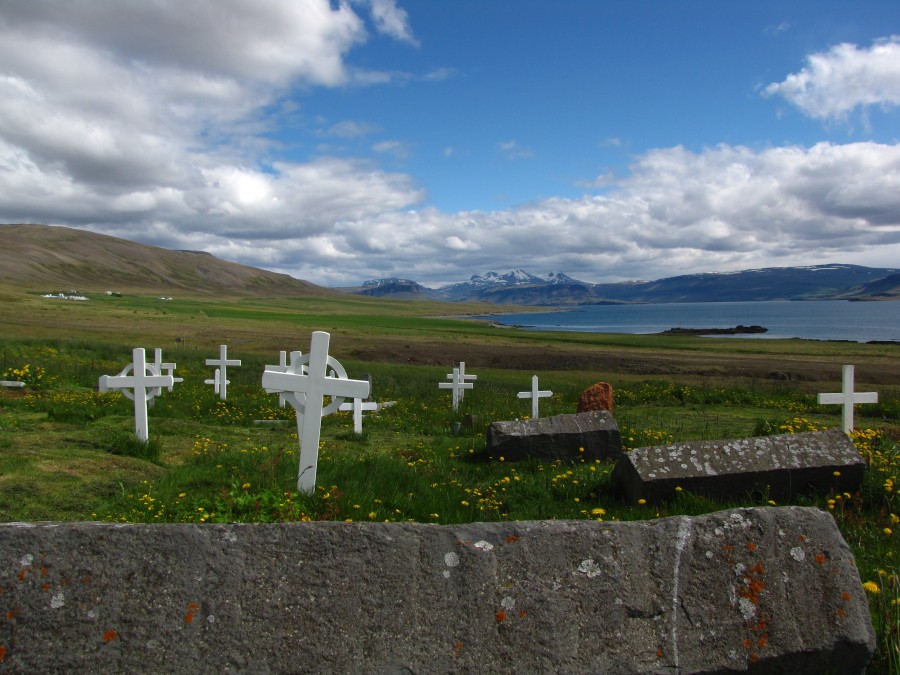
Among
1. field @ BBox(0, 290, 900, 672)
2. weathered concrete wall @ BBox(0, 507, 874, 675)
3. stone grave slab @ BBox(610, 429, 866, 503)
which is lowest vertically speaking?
field @ BBox(0, 290, 900, 672)

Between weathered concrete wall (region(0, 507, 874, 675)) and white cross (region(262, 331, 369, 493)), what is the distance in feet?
14.0

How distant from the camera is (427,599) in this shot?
291 cm

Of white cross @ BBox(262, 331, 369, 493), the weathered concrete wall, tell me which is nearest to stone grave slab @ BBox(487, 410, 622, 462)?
white cross @ BBox(262, 331, 369, 493)

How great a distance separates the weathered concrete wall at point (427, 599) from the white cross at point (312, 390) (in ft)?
14.0

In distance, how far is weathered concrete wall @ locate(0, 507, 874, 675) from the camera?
2727mm

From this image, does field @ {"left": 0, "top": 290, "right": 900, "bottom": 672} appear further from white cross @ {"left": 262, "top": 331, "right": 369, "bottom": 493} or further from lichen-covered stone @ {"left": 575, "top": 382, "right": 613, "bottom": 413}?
lichen-covered stone @ {"left": 575, "top": 382, "right": 613, "bottom": 413}

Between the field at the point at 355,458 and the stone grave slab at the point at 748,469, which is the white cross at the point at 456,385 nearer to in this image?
the field at the point at 355,458

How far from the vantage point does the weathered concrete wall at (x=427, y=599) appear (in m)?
2.73

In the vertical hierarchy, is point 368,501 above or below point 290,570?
below

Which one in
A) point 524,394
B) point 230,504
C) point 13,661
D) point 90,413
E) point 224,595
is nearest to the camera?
point 13,661

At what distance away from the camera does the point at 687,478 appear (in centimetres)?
661

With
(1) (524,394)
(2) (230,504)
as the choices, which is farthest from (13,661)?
(1) (524,394)

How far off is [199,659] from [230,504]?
12.4 ft

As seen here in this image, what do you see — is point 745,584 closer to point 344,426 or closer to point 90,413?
point 344,426
